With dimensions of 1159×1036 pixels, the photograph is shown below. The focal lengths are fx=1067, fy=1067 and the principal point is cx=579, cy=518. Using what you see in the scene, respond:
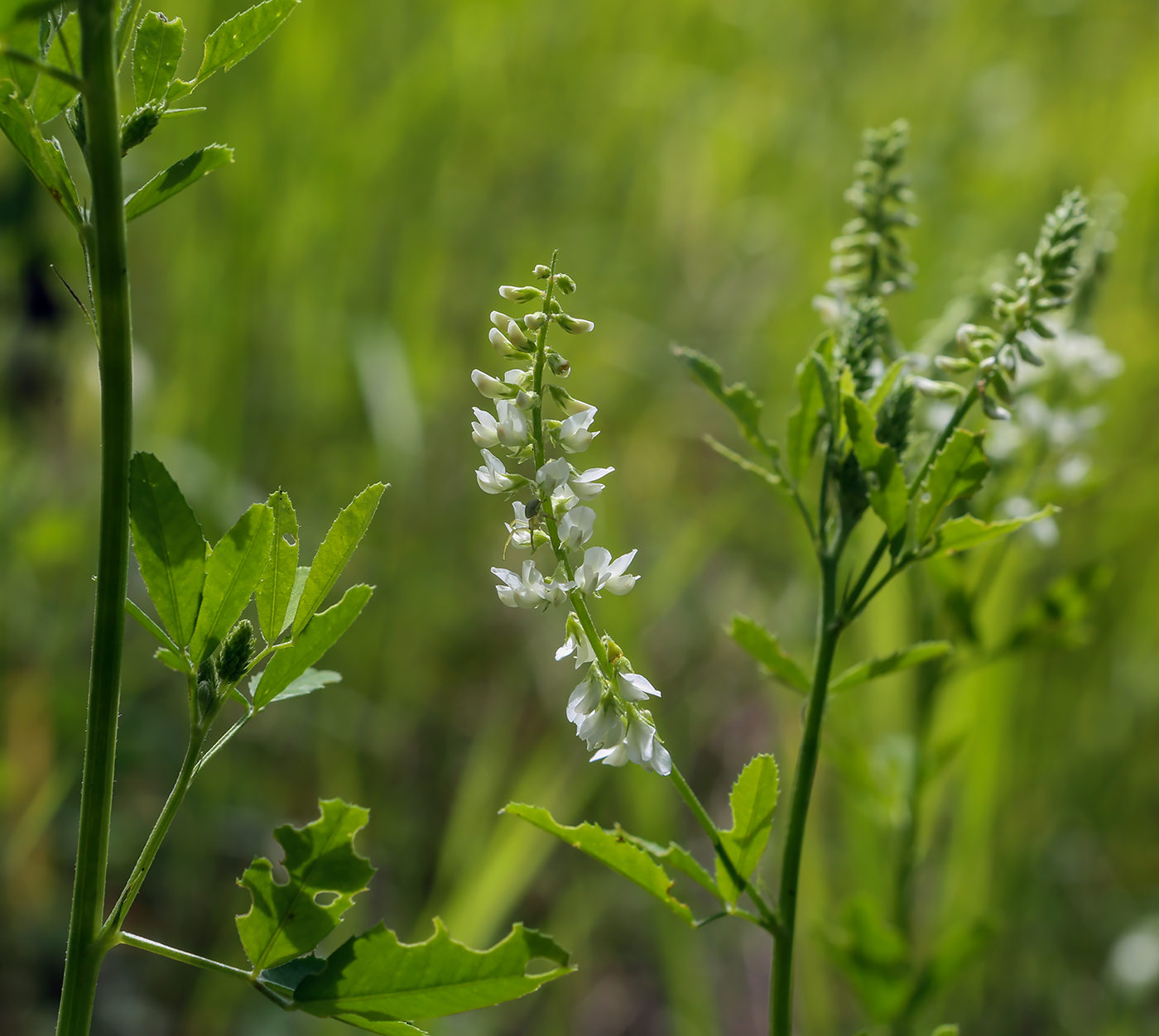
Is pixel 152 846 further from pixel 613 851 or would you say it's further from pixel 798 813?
pixel 798 813

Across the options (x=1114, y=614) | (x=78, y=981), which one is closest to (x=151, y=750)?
(x=78, y=981)

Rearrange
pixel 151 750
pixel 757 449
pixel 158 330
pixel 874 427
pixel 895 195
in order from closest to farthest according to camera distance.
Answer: pixel 874 427, pixel 757 449, pixel 895 195, pixel 151 750, pixel 158 330

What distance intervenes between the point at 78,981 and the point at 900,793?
1.09m

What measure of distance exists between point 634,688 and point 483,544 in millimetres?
2326

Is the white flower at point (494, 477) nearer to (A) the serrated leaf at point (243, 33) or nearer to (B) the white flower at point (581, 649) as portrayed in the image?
(B) the white flower at point (581, 649)

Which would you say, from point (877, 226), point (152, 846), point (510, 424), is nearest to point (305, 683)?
point (152, 846)

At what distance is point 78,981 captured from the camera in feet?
2.14

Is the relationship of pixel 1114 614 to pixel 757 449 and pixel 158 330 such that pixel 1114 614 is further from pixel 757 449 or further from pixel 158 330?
pixel 158 330

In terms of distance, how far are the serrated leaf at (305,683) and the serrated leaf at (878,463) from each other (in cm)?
43

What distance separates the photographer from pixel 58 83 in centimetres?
67

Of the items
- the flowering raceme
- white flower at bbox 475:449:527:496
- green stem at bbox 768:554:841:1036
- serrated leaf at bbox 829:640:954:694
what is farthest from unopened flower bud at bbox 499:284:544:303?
serrated leaf at bbox 829:640:954:694

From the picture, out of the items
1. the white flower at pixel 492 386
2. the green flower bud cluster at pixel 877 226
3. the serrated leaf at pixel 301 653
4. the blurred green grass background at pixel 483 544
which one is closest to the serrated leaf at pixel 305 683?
the serrated leaf at pixel 301 653

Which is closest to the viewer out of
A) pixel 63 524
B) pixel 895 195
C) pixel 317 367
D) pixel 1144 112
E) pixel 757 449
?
pixel 757 449

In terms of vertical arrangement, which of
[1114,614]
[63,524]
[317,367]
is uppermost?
[317,367]
